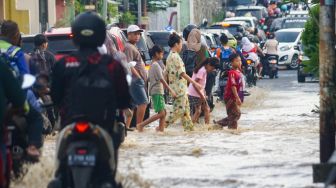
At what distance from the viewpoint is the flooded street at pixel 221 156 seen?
12.3 m

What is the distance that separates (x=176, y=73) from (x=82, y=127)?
11.2m

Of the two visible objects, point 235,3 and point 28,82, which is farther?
point 235,3

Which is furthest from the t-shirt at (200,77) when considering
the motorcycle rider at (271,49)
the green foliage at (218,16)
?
the green foliage at (218,16)

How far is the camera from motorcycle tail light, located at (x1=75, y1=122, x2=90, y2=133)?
9.13m

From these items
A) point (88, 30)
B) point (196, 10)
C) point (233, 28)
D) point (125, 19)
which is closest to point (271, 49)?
point (233, 28)

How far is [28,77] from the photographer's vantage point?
952 centimetres

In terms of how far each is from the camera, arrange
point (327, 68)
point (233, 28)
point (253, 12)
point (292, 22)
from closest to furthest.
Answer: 1. point (327, 68)
2. point (233, 28)
3. point (292, 22)
4. point (253, 12)

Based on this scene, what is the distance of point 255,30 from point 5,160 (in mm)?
47435

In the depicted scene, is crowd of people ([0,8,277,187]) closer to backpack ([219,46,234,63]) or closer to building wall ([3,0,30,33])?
backpack ([219,46,234,63])

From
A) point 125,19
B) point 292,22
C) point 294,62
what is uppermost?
point 125,19

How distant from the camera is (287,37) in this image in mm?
51062

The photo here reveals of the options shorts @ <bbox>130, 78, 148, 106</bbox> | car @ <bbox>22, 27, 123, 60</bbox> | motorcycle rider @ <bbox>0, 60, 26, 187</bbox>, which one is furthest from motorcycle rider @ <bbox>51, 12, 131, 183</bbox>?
car @ <bbox>22, 27, 123, 60</bbox>

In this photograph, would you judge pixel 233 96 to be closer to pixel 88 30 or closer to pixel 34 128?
pixel 34 128

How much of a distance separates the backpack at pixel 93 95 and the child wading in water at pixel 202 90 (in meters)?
11.6
